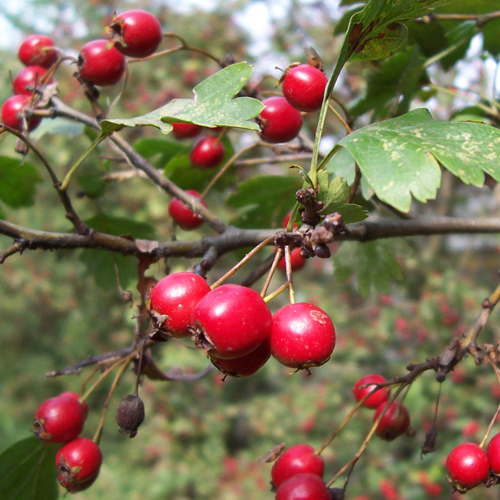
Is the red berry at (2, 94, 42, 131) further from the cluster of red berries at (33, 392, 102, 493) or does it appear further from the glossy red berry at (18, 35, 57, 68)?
the cluster of red berries at (33, 392, 102, 493)

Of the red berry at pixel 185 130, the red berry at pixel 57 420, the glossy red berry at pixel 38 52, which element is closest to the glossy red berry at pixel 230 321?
the red berry at pixel 57 420

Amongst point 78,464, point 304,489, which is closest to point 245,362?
point 304,489

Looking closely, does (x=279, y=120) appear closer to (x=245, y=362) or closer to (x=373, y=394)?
(x=245, y=362)

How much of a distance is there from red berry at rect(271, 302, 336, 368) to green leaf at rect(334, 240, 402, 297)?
677 mm

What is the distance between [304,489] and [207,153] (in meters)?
0.77

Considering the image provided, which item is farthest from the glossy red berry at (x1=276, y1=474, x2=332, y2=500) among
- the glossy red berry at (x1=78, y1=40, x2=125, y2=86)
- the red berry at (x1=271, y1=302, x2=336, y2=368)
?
the glossy red berry at (x1=78, y1=40, x2=125, y2=86)

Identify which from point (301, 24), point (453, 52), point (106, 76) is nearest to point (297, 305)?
point (106, 76)

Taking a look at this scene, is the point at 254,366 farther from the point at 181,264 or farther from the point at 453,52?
the point at 181,264

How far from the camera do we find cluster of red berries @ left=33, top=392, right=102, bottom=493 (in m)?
0.85

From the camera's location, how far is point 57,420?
2.90 feet

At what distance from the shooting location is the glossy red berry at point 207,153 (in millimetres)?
1195

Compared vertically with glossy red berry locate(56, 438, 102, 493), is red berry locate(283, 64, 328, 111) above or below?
above

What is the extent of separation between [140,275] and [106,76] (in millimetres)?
433

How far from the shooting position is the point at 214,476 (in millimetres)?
4223
